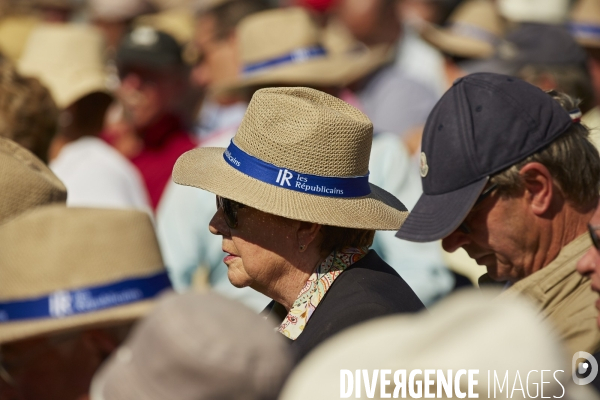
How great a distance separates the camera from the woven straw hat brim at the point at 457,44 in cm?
684

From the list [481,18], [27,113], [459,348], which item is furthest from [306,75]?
[459,348]

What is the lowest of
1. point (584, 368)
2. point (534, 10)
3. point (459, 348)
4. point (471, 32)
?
point (534, 10)

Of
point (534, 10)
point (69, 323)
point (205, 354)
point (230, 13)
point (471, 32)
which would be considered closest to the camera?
point (205, 354)

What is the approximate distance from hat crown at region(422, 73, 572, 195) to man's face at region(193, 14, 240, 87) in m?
3.69

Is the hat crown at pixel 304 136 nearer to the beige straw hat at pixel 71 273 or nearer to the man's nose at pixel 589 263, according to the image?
the beige straw hat at pixel 71 273

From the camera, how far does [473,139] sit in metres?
3.07

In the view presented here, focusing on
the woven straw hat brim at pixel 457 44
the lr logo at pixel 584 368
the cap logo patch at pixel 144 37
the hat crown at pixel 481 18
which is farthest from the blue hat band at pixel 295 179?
the hat crown at pixel 481 18

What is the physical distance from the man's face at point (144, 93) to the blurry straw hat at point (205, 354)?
4.64m

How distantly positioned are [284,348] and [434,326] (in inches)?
18.7

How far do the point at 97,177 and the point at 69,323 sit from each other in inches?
103

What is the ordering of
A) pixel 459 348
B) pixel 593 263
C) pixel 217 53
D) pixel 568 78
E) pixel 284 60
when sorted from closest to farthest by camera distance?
1. pixel 459 348
2. pixel 593 263
3. pixel 568 78
4. pixel 284 60
5. pixel 217 53

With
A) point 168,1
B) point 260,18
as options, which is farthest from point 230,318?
point 168,1

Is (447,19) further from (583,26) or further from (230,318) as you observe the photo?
(230,318)

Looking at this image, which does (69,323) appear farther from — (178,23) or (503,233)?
(178,23)
